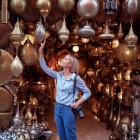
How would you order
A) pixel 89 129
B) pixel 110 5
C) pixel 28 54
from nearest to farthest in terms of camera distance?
pixel 110 5
pixel 28 54
pixel 89 129

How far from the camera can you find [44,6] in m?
3.09

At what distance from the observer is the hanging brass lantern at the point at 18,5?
311cm

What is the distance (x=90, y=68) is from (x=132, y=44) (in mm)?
5745

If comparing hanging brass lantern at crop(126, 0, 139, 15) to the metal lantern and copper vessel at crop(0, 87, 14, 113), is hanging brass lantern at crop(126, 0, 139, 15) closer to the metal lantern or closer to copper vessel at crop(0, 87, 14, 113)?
the metal lantern

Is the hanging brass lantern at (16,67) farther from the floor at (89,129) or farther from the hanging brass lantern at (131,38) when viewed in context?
the floor at (89,129)

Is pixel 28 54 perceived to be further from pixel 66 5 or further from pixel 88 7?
pixel 88 7

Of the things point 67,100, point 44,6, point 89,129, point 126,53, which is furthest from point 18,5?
point 89,129

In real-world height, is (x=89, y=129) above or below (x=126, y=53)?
below

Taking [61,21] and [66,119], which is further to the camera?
[61,21]

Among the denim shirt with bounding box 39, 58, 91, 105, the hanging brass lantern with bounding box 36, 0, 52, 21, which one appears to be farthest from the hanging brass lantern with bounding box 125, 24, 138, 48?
the hanging brass lantern with bounding box 36, 0, 52, 21

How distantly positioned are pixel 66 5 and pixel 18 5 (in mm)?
386

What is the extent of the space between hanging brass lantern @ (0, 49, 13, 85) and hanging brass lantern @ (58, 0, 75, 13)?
1.97 feet

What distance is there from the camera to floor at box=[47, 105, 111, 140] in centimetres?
548

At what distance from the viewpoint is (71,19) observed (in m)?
3.75
